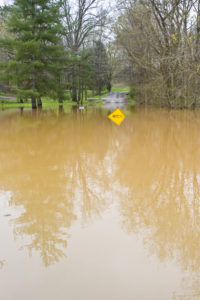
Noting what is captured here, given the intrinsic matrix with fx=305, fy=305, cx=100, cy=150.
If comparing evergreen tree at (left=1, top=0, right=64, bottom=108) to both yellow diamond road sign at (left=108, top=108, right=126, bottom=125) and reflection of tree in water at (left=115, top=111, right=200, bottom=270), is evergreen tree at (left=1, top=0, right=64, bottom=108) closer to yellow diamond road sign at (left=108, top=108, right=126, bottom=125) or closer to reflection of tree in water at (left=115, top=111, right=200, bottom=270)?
yellow diamond road sign at (left=108, top=108, right=126, bottom=125)

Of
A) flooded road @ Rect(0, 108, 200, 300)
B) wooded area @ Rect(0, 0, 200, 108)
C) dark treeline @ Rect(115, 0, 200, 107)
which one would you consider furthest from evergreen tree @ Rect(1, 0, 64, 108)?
flooded road @ Rect(0, 108, 200, 300)

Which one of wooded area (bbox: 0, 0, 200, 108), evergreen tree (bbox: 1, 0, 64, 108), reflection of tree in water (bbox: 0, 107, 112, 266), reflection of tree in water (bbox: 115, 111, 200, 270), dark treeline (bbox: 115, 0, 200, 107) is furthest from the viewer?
evergreen tree (bbox: 1, 0, 64, 108)

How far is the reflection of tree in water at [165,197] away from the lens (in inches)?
104

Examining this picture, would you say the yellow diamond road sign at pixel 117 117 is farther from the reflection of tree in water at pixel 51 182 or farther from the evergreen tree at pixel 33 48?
the evergreen tree at pixel 33 48

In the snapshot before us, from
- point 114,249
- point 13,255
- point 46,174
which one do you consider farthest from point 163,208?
point 46,174

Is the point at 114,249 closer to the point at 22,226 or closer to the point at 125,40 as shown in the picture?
the point at 22,226

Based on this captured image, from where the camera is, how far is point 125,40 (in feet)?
73.7

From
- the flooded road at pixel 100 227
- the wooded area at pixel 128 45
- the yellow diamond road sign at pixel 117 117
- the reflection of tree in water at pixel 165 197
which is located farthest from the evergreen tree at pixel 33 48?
the flooded road at pixel 100 227

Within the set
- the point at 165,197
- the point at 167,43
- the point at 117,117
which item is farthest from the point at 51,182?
the point at 167,43

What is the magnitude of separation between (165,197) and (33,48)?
19.1 meters

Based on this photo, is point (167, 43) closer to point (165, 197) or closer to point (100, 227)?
point (165, 197)

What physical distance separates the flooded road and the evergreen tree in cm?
1671

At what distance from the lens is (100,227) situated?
298 cm

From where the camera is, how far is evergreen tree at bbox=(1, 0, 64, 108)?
830 inches
